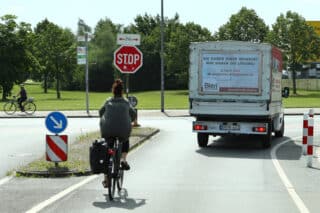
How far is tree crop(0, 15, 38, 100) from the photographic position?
218 ft

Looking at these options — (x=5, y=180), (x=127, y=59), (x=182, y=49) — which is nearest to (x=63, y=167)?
(x=5, y=180)

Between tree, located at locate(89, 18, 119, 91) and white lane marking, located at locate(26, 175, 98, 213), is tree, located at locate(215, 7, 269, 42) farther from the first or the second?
white lane marking, located at locate(26, 175, 98, 213)

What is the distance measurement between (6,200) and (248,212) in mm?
A: 3282

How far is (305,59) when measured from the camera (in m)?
79.1

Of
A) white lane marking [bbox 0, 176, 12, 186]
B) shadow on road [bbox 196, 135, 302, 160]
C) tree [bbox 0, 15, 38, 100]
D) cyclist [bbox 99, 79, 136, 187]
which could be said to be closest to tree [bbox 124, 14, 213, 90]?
tree [bbox 0, 15, 38, 100]

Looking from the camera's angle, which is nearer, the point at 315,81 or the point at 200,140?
the point at 200,140

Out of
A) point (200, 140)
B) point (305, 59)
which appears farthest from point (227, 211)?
point (305, 59)

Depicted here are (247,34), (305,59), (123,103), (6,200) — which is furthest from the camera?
(247,34)

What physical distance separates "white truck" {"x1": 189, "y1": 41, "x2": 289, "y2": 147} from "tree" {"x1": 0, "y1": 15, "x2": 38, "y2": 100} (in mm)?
51852

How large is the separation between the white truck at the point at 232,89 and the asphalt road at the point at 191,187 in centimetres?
81

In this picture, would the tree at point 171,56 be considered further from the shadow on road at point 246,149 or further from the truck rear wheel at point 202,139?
the truck rear wheel at point 202,139

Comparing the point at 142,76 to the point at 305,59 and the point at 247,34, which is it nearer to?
the point at 247,34

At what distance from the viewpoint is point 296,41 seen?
257ft

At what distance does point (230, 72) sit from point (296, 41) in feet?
209
